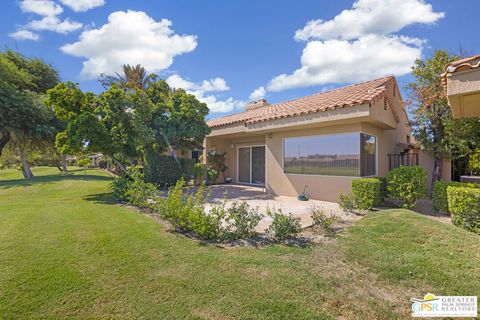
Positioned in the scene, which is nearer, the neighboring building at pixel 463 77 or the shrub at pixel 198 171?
the neighboring building at pixel 463 77

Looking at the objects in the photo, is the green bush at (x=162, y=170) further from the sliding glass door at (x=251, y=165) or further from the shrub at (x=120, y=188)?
the sliding glass door at (x=251, y=165)

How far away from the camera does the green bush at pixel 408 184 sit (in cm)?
790

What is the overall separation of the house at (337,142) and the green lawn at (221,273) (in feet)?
14.0

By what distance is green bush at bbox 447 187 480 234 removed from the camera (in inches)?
226

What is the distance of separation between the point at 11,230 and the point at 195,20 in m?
11.4

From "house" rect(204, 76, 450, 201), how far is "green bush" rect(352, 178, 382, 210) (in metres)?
1.31

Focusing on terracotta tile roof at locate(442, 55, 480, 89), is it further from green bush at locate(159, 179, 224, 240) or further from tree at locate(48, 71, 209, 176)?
tree at locate(48, 71, 209, 176)

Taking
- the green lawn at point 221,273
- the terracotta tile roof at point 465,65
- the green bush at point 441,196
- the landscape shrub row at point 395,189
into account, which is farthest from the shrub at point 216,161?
the terracotta tile roof at point 465,65

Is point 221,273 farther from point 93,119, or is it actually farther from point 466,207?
point 93,119

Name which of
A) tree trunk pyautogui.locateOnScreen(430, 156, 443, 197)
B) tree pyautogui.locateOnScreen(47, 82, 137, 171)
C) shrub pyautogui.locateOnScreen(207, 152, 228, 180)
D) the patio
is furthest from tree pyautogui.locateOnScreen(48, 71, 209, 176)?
tree trunk pyautogui.locateOnScreen(430, 156, 443, 197)

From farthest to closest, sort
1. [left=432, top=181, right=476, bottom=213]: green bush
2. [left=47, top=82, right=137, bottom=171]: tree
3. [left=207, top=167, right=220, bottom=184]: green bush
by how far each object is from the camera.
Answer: [left=207, top=167, right=220, bottom=184]: green bush → [left=47, top=82, right=137, bottom=171]: tree → [left=432, top=181, right=476, bottom=213]: green bush

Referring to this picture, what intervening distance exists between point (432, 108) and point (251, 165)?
10649 mm

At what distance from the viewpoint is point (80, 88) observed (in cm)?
1142

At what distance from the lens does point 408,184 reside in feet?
26.0
